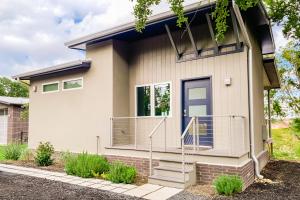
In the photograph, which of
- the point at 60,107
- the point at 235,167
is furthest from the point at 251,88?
the point at 60,107

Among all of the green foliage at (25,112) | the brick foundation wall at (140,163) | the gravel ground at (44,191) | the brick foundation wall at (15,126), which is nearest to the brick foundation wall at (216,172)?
the brick foundation wall at (140,163)

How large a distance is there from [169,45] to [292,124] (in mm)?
10540

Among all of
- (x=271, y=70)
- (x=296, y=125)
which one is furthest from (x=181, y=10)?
(x=296, y=125)

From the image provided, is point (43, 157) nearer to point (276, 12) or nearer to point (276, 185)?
point (276, 185)

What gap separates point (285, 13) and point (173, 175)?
883 centimetres

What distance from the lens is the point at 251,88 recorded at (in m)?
6.72

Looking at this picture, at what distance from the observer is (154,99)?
27.7 ft

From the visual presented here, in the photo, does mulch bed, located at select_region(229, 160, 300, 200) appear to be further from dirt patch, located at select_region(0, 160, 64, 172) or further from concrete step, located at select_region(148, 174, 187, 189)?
dirt patch, located at select_region(0, 160, 64, 172)

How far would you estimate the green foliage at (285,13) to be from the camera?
34.0ft

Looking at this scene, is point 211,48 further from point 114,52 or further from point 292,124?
point 292,124

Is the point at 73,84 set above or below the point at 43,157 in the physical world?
above

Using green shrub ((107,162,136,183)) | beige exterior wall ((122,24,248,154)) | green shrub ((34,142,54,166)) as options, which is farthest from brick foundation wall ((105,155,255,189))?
green shrub ((34,142,54,166))

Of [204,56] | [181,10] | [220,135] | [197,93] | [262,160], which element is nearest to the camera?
[181,10]

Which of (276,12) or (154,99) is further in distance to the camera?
(276,12)
